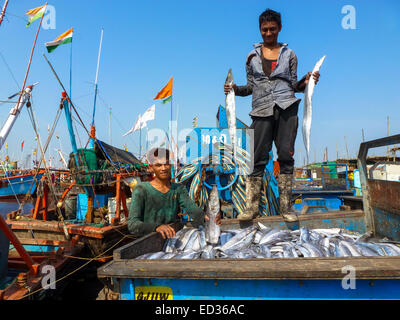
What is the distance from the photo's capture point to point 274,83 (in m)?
3.83

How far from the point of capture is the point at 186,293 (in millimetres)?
1940

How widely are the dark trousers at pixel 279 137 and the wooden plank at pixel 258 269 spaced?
2021 mm

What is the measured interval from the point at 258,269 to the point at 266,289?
172mm

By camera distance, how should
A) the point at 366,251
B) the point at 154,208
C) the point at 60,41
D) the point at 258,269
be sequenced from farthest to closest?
the point at 60,41 → the point at 154,208 → the point at 366,251 → the point at 258,269

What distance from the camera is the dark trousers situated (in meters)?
3.81

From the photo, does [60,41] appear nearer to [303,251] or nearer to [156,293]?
[156,293]

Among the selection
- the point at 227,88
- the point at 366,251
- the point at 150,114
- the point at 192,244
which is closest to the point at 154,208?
the point at 192,244

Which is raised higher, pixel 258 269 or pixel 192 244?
pixel 258 269

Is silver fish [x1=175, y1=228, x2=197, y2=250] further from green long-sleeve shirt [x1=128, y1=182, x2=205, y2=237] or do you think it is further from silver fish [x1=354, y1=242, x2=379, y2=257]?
silver fish [x1=354, y1=242, x2=379, y2=257]

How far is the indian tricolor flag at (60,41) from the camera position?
938cm

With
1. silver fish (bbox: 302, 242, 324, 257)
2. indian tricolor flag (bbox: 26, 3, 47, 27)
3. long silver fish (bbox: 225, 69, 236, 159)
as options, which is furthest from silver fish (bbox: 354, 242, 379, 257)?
indian tricolor flag (bbox: 26, 3, 47, 27)
